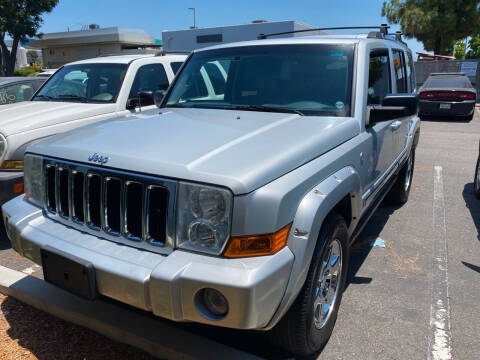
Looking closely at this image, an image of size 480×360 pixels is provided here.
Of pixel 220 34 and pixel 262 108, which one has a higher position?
pixel 220 34

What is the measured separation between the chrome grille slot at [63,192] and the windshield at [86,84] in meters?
3.20

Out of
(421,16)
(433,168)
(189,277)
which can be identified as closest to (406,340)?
(189,277)

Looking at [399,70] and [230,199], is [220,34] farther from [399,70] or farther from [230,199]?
[230,199]

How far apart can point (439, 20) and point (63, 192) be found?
1341 inches

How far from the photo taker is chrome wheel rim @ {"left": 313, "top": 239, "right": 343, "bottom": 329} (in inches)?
102

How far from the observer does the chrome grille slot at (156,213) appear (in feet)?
7.07

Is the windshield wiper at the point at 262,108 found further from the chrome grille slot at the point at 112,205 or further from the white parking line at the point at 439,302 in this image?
the white parking line at the point at 439,302

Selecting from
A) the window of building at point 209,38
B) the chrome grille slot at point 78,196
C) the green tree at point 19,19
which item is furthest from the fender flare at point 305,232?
the window of building at point 209,38

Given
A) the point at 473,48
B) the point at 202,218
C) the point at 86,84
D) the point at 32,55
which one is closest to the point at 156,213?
the point at 202,218

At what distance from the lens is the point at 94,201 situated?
2.45m

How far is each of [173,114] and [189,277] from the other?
1726mm

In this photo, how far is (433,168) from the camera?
7746mm

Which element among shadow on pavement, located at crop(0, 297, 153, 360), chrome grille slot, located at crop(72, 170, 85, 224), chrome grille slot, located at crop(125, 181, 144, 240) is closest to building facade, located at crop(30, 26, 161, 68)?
shadow on pavement, located at crop(0, 297, 153, 360)

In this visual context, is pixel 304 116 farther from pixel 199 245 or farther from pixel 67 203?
pixel 67 203
